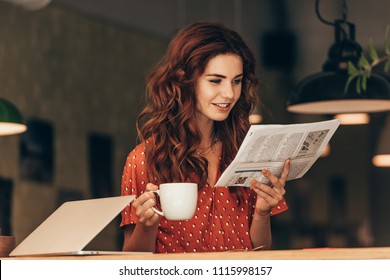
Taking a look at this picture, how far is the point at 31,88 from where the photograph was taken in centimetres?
577

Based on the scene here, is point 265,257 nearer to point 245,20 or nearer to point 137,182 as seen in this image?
point 137,182

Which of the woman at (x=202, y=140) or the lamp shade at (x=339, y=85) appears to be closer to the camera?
the woman at (x=202, y=140)

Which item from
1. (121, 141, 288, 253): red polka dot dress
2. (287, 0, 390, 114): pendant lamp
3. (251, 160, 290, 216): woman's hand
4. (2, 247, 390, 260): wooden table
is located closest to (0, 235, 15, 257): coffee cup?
(2, 247, 390, 260): wooden table

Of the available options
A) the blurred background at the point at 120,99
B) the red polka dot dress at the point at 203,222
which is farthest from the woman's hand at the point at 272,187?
the blurred background at the point at 120,99

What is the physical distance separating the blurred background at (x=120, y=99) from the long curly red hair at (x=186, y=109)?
3.30 m

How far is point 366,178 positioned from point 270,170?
4037 millimetres

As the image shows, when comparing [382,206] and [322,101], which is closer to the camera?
[322,101]

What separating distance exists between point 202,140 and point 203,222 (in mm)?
239

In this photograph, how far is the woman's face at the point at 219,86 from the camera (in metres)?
2.29

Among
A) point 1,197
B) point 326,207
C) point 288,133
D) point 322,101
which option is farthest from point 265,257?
point 326,207

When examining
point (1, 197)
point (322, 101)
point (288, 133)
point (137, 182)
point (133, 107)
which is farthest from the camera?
point (133, 107)

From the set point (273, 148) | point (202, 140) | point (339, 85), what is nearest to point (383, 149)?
point (339, 85)

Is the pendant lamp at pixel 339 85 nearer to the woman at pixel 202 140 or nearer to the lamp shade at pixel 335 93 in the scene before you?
the lamp shade at pixel 335 93

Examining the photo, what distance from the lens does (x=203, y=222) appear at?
233 centimetres
